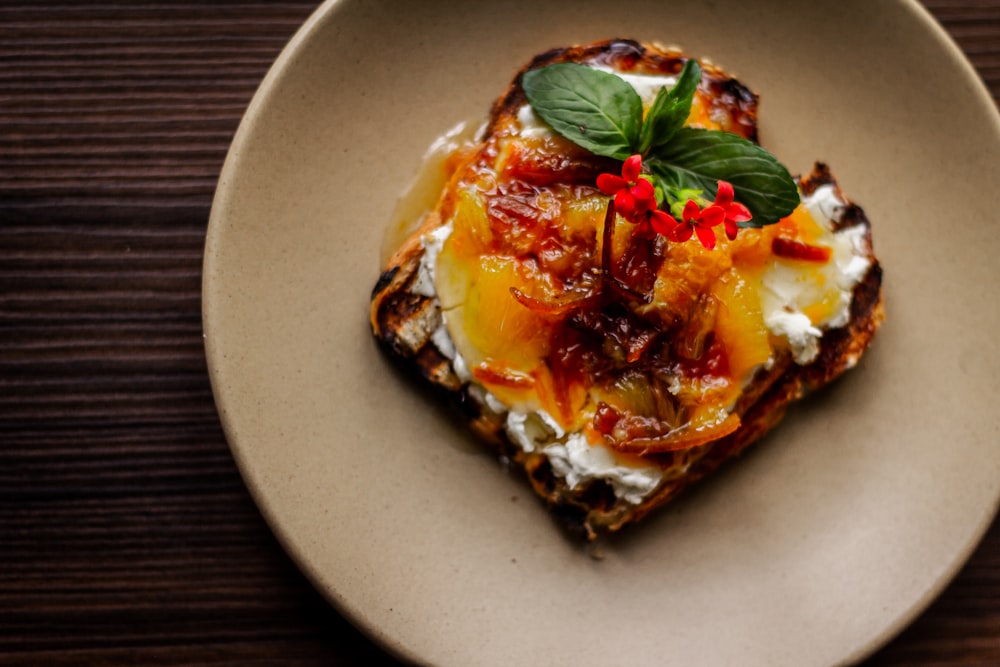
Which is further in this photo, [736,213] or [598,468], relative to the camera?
[598,468]

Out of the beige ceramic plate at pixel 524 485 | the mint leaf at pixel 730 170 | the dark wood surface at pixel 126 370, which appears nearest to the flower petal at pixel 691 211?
the mint leaf at pixel 730 170

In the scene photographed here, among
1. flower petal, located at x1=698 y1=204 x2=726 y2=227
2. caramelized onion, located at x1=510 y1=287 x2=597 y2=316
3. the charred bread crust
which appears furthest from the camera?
the charred bread crust

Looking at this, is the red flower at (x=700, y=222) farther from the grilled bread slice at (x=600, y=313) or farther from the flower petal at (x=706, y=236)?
the grilled bread slice at (x=600, y=313)

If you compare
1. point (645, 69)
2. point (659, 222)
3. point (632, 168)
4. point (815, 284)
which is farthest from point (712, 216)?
point (645, 69)

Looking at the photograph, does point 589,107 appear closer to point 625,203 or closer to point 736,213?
point 625,203

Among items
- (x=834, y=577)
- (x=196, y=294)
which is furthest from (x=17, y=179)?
(x=834, y=577)

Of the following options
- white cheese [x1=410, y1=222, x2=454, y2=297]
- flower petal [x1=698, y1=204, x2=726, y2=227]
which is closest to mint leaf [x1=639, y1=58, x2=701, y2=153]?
flower petal [x1=698, y1=204, x2=726, y2=227]

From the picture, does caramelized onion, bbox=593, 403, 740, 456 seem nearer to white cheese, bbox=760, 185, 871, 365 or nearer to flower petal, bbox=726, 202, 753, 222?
white cheese, bbox=760, 185, 871, 365

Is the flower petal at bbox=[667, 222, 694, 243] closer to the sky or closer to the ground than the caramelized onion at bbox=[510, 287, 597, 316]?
closer to the sky
